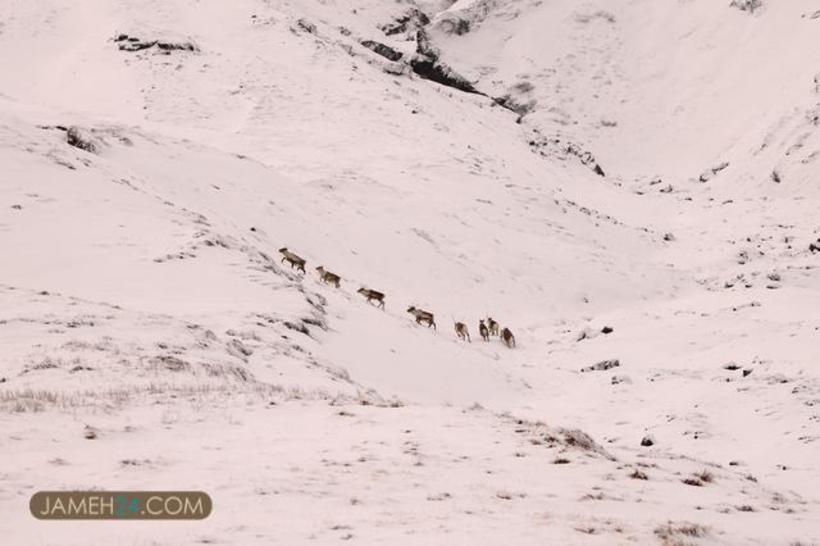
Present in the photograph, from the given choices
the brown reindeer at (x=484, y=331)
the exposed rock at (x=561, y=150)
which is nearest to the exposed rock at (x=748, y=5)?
the exposed rock at (x=561, y=150)

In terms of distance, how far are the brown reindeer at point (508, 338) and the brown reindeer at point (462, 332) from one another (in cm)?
97

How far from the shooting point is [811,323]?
62.2ft

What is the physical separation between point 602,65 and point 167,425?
198 ft

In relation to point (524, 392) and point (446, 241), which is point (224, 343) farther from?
point (446, 241)

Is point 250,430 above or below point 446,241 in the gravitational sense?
below

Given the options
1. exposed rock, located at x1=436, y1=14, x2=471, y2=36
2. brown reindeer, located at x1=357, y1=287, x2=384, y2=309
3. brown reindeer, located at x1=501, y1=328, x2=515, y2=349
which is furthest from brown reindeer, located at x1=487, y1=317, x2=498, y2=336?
exposed rock, located at x1=436, y1=14, x2=471, y2=36

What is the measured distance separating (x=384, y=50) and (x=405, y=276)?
3428 centimetres

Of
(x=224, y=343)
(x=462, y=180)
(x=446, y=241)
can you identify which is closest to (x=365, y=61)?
(x=462, y=180)

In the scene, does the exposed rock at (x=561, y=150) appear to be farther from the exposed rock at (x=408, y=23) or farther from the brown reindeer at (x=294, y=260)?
the brown reindeer at (x=294, y=260)

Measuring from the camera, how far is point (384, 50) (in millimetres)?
54844

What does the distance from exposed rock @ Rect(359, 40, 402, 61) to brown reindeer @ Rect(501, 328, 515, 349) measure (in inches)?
1465

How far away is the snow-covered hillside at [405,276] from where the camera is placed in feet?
21.5

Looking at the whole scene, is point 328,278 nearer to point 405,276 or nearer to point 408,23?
point 405,276

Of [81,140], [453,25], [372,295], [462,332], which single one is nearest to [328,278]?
[372,295]
